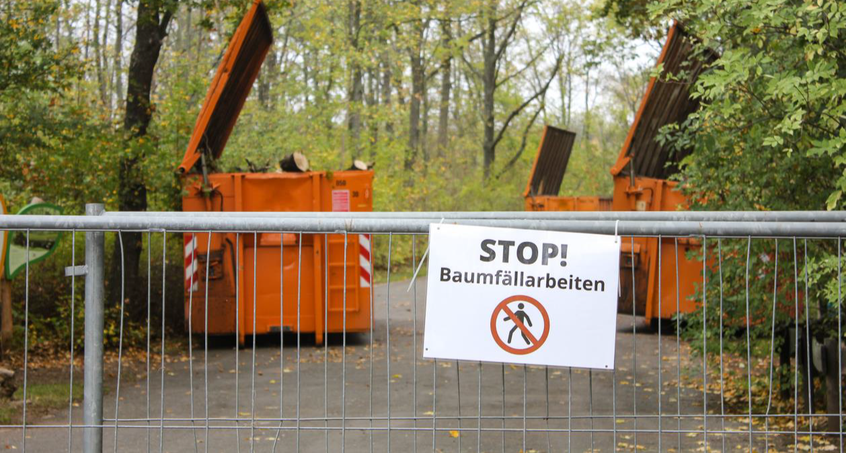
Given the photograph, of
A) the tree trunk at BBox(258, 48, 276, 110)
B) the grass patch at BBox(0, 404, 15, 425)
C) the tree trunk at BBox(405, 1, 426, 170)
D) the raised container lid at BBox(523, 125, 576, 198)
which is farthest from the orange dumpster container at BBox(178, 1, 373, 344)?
the tree trunk at BBox(405, 1, 426, 170)

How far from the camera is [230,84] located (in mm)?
11484

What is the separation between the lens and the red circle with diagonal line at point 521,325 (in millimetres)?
3631

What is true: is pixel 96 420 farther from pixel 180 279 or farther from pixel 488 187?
pixel 488 187

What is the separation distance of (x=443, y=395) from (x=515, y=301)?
5.25m

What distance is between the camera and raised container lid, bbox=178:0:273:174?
428 inches

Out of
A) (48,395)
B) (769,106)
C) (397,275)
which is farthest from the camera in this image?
(397,275)

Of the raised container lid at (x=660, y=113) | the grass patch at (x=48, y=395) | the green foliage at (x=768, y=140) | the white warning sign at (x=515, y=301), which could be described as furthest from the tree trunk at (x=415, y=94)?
the white warning sign at (x=515, y=301)

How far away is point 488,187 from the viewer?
111 feet

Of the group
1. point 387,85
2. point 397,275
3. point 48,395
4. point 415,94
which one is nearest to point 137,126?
point 48,395

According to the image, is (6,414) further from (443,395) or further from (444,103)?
(444,103)

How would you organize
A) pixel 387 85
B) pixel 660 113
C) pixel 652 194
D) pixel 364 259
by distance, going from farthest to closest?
pixel 387 85
pixel 652 194
pixel 660 113
pixel 364 259

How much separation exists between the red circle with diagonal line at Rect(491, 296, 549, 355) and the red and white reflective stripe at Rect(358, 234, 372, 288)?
25.2ft

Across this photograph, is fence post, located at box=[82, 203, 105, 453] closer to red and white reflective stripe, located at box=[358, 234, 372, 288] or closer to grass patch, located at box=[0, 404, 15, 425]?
grass patch, located at box=[0, 404, 15, 425]

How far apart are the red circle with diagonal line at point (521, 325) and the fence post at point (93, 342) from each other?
62.2 inches
